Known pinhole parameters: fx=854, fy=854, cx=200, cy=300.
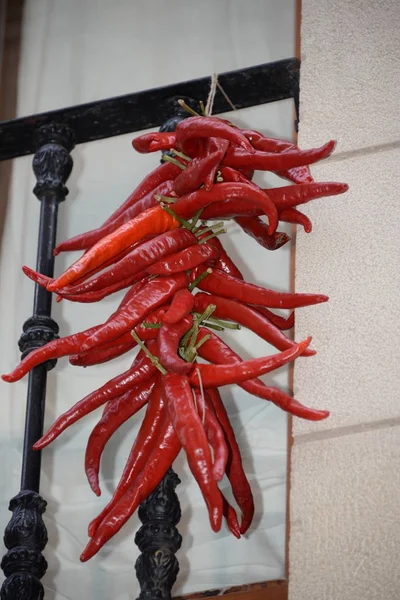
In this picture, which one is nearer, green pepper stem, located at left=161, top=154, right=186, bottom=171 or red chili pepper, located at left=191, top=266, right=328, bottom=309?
red chili pepper, located at left=191, top=266, right=328, bottom=309

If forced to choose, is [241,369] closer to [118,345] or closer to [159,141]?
[118,345]

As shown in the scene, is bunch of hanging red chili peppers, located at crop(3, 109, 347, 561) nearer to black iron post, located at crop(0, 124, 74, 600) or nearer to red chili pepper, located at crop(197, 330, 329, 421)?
red chili pepper, located at crop(197, 330, 329, 421)

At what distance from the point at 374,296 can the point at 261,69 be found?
0.74 meters

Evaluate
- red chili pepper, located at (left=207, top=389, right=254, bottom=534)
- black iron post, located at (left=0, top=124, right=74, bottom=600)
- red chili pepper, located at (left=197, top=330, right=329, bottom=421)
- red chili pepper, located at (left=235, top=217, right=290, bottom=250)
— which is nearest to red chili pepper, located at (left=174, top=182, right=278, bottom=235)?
red chili pepper, located at (left=235, top=217, right=290, bottom=250)

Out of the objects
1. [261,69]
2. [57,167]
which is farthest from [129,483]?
[261,69]

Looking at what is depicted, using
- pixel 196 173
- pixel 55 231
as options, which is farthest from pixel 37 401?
pixel 196 173

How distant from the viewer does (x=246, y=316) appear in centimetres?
149

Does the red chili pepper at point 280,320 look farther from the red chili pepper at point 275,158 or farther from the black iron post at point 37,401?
the black iron post at point 37,401

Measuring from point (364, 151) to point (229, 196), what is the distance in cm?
29

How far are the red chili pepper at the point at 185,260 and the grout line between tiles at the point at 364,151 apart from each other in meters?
0.29

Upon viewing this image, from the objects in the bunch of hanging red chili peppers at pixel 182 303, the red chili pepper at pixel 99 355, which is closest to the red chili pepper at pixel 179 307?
the bunch of hanging red chili peppers at pixel 182 303

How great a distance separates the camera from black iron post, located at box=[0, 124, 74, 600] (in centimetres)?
161

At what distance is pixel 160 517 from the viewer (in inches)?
62.1

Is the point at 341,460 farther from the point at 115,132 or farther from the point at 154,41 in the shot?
the point at 154,41
